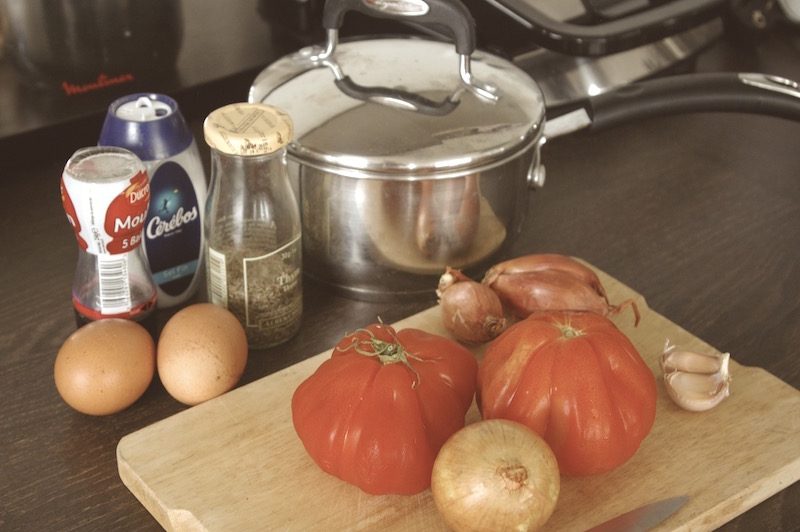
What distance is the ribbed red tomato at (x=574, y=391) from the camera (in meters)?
0.76

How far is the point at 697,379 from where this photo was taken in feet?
2.85

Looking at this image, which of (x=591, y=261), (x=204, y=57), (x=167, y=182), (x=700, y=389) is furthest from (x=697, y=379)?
(x=204, y=57)

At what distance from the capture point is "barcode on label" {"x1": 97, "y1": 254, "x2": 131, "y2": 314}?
0.85m

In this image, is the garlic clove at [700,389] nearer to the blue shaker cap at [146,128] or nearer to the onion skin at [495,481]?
the onion skin at [495,481]

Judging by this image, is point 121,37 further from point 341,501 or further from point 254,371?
point 341,501

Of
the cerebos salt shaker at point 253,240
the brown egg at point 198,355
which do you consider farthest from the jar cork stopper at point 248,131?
the brown egg at point 198,355

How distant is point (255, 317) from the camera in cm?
92

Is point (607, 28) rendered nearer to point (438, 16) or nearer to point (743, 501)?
point (438, 16)

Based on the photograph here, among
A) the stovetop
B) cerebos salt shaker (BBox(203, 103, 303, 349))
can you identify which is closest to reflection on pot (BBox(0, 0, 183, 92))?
the stovetop

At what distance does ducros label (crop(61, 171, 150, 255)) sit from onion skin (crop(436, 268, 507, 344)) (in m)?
0.26

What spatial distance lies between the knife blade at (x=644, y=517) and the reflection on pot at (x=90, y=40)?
71cm

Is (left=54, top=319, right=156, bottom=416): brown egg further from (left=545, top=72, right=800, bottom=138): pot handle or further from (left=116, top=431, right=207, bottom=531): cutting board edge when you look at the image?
(left=545, top=72, right=800, bottom=138): pot handle

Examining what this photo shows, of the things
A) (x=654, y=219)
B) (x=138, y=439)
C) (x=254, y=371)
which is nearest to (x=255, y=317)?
(x=254, y=371)

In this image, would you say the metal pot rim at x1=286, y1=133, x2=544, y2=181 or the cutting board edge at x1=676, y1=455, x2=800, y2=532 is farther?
the metal pot rim at x1=286, y1=133, x2=544, y2=181
